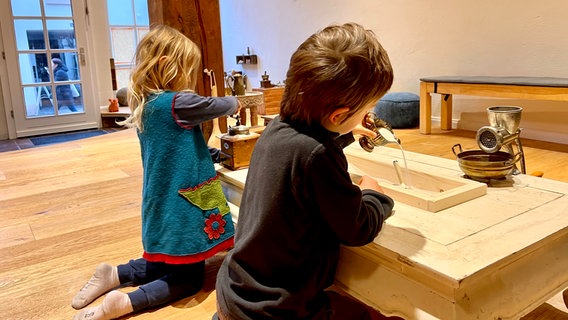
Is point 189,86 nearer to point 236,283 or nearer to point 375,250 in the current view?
point 236,283

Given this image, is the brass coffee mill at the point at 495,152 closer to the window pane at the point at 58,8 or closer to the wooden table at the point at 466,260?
the wooden table at the point at 466,260

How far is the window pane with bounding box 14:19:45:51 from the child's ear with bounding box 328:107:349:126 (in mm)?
5585

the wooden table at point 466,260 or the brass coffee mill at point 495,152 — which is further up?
the brass coffee mill at point 495,152

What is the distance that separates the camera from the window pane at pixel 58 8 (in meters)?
5.57

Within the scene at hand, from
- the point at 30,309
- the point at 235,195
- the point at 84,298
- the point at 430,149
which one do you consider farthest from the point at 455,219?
the point at 430,149

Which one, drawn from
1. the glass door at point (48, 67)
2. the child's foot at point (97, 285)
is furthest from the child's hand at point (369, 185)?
the glass door at point (48, 67)

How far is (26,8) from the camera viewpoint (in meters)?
5.45

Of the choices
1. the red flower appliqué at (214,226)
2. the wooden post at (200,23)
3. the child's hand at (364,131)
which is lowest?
the red flower appliqué at (214,226)

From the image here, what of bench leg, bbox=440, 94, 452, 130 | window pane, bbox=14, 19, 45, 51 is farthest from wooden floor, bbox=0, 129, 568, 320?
window pane, bbox=14, 19, 45, 51

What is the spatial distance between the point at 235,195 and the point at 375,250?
0.74 metres

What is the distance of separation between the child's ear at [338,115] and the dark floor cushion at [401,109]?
11.6 feet

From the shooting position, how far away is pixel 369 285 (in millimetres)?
975

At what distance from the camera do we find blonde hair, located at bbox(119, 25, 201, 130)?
5.02 feet

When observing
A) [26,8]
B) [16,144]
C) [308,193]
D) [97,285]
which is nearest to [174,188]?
[97,285]
